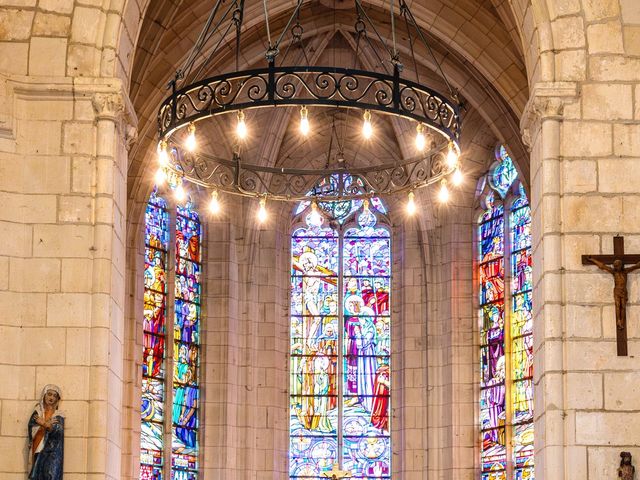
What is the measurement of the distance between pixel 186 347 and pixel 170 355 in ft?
1.73

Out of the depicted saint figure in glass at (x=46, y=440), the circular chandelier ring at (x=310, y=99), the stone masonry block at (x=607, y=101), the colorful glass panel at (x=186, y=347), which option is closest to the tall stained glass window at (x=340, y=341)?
the colorful glass panel at (x=186, y=347)

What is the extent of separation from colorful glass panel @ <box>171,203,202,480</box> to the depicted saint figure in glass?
8.83m

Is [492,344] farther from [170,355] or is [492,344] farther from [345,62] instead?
[345,62]

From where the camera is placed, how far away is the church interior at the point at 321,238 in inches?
544

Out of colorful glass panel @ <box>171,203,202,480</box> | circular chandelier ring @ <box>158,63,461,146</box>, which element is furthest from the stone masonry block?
colorful glass panel @ <box>171,203,202,480</box>

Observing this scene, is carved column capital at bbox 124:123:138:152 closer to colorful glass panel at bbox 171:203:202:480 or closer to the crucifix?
the crucifix

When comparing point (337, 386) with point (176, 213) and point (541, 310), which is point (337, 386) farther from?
point (541, 310)

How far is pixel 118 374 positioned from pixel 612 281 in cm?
458

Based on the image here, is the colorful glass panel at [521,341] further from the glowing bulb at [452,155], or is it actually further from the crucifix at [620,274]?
the crucifix at [620,274]

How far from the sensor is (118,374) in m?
14.4

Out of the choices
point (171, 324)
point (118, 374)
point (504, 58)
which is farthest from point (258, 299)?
point (118, 374)

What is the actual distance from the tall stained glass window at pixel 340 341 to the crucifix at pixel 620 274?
9.61 meters

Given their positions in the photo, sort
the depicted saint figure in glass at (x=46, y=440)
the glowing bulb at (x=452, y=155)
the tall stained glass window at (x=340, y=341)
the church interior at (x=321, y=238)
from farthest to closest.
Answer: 1. the tall stained glass window at (x=340, y=341)
2. the glowing bulb at (x=452, y=155)
3. the church interior at (x=321, y=238)
4. the depicted saint figure in glass at (x=46, y=440)

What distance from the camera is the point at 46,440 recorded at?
13305 millimetres
